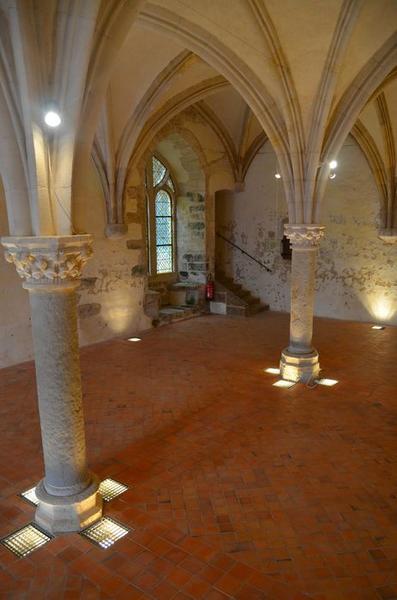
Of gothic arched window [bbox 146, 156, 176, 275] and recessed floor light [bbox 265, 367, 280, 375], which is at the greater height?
gothic arched window [bbox 146, 156, 176, 275]

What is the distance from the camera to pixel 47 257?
3068 millimetres

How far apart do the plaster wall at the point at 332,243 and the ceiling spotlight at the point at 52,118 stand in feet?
27.4

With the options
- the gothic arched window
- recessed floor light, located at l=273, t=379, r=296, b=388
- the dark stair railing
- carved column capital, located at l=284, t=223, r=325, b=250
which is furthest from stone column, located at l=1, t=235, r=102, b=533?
the dark stair railing

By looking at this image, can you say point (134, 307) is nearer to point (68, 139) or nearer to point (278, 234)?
point (278, 234)

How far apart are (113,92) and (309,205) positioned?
3745mm

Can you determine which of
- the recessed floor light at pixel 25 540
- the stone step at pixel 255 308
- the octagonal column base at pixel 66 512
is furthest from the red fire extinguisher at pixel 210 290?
the recessed floor light at pixel 25 540

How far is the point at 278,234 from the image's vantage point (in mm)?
11375

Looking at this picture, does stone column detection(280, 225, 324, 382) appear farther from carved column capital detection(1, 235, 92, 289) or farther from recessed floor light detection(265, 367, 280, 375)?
carved column capital detection(1, 235, 92, 289)

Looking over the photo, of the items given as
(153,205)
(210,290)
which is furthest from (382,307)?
(153,205)

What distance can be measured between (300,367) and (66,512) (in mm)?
3907

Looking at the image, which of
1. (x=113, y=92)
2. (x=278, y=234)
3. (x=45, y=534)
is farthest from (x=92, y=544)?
(x=278, y=234)

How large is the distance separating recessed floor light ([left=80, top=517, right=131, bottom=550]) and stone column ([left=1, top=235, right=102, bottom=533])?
0.06m

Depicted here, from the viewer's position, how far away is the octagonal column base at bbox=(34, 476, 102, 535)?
132 inches

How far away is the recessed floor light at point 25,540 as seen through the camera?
3158mm
